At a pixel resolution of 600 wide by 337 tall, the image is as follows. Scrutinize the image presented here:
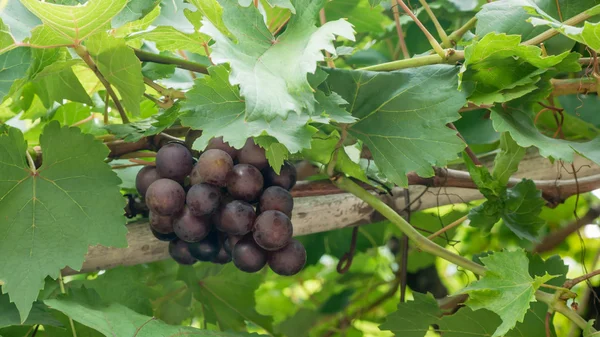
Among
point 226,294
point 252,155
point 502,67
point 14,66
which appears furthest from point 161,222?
point 502,67

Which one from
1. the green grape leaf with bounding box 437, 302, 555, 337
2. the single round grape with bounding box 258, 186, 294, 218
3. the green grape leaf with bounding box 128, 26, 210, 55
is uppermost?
the green grape leaf with bounding box 128, 26, 210, 55

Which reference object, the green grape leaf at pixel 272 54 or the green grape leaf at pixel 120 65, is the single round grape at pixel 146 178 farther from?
the green grape leaf at pixel 272 54

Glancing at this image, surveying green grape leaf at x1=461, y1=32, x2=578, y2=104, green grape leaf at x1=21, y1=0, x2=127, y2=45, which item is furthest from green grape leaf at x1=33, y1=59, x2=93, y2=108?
green grape leaf at x1=461, y1=32, x2=578, y2=104

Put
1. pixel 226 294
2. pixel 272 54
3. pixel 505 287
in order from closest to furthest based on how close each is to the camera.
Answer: pixel 272 54
pixel 505 287
pixel 226 294

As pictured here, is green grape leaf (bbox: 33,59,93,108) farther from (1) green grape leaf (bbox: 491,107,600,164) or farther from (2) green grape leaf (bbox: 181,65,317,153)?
(1) green grape leaf (bbox: 491,107,600,164)

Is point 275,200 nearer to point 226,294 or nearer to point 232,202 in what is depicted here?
point 232,202
